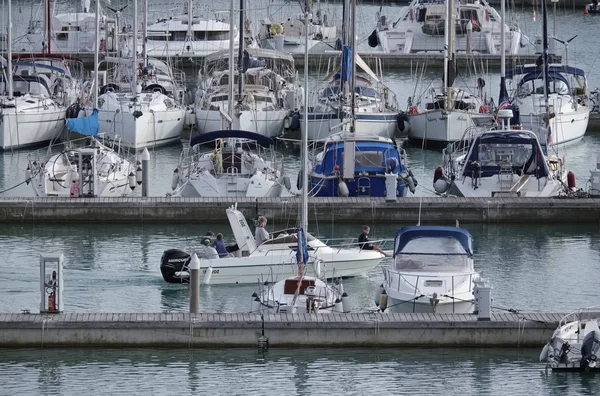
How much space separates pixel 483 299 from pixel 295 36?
44.0m

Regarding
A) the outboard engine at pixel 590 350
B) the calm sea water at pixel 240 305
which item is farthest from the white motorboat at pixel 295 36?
the outboard engine at pixel 590 350

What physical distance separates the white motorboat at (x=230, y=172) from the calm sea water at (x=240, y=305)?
163 cm

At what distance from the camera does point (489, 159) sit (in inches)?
1848

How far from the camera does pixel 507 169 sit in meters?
46.7

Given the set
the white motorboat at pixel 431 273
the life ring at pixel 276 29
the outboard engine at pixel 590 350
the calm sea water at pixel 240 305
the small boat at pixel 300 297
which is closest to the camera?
the outboard engine at pixel 590 350

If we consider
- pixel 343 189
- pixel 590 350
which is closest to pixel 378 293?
pixel 590 350

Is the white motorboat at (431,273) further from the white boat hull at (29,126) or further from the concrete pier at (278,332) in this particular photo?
the white boat hull at (29,126)

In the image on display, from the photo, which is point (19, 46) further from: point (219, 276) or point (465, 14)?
point (219, 276)

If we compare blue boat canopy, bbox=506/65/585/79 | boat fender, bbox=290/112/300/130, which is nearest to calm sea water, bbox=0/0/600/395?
boat fender, bbox=290/112/300/130

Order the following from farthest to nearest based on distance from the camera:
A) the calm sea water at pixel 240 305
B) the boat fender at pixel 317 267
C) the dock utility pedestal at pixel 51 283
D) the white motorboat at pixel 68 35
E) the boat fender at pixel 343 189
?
the white motorboat at pixel 68 35 → the boat fender at pixel 343 189 → the boat fender at pixel 317 267 → the dock utility pedestal at pixel 51 283 → the calm sea water at pixel 240 305

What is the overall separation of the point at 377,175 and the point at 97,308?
1207cm

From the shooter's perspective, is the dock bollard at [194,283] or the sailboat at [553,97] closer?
the dock bollard at [194,283]

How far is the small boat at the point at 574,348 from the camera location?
3159 centimetres

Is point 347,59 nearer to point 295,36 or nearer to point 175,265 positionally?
point 175,265
